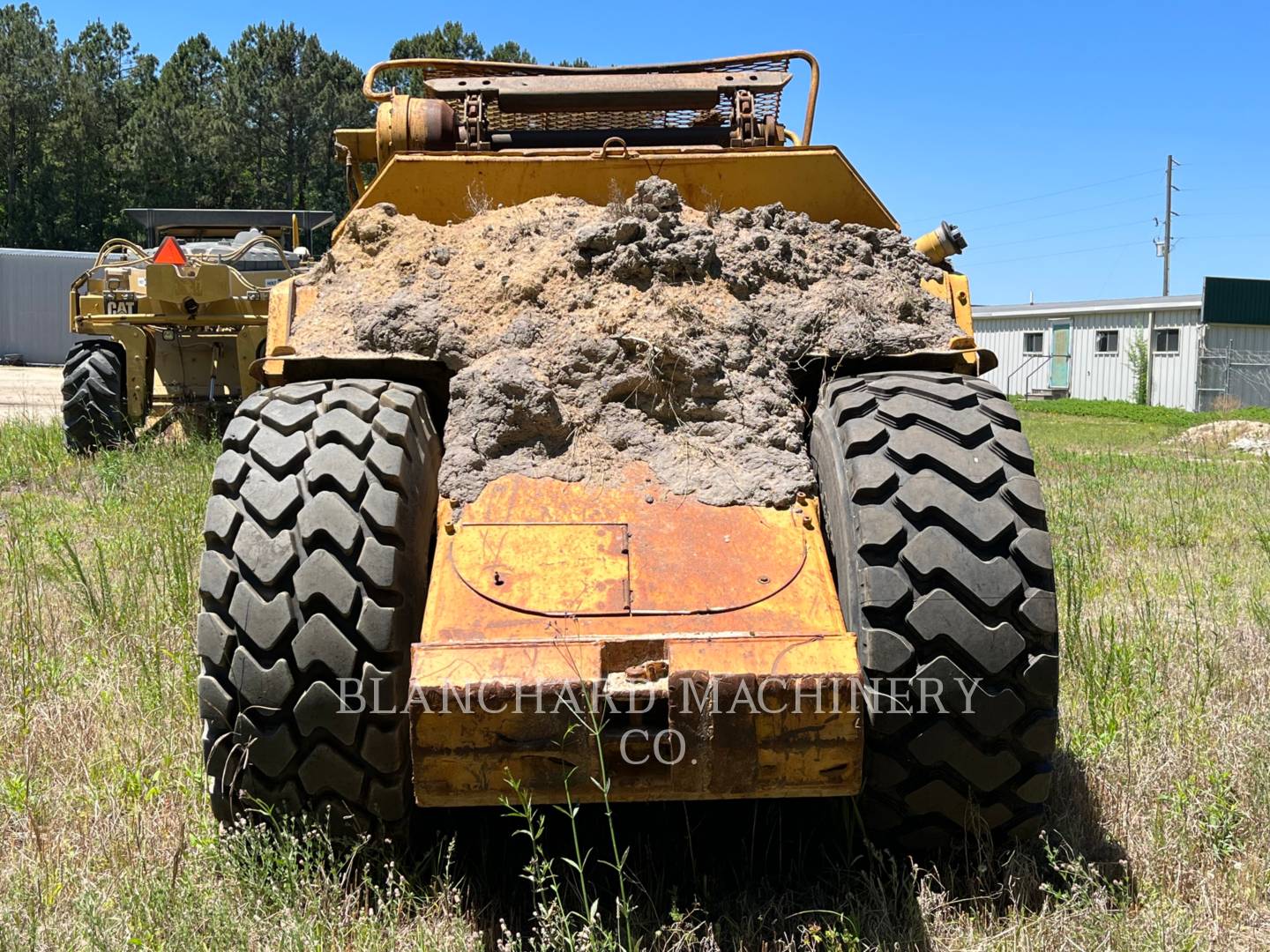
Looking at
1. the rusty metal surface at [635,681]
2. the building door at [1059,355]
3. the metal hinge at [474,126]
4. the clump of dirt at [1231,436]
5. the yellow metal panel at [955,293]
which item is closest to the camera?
the rusty metal surface at [635,681]

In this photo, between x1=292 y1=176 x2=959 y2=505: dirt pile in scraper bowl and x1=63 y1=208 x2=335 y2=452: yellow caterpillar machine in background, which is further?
x1=63 y1=208 x2=335 y2=452: yellow caterpillar machine in background

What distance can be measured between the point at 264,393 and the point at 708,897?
68.4 inches

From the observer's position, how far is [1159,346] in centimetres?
3005

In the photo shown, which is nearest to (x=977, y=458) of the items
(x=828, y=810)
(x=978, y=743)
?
(x=978, y=743)

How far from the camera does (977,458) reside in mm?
2779

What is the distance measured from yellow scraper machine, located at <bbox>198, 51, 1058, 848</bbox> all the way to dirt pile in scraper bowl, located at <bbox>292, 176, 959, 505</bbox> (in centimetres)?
13

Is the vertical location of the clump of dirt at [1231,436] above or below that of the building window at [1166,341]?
below

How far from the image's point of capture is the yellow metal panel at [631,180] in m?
3.89

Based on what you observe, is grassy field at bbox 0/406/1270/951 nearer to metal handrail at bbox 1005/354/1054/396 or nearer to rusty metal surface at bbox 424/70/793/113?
rusty metal surface at bbox 424/70/793/113

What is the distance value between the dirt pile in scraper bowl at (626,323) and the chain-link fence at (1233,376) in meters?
27.9

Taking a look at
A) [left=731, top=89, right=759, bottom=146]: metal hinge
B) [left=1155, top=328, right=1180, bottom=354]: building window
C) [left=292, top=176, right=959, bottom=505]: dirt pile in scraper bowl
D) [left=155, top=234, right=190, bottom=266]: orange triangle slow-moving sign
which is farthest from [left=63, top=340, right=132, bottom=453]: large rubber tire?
[left=1155, top=328, right=1180, bottom=354]: building window

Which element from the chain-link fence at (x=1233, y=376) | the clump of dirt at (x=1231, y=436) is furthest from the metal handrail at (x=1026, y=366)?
the clump of dirt at (x=1231, y=436)

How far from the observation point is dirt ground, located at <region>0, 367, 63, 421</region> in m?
16.5

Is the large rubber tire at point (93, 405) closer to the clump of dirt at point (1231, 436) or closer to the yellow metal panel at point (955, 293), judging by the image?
the yellow metal panel at point (955, 293)
